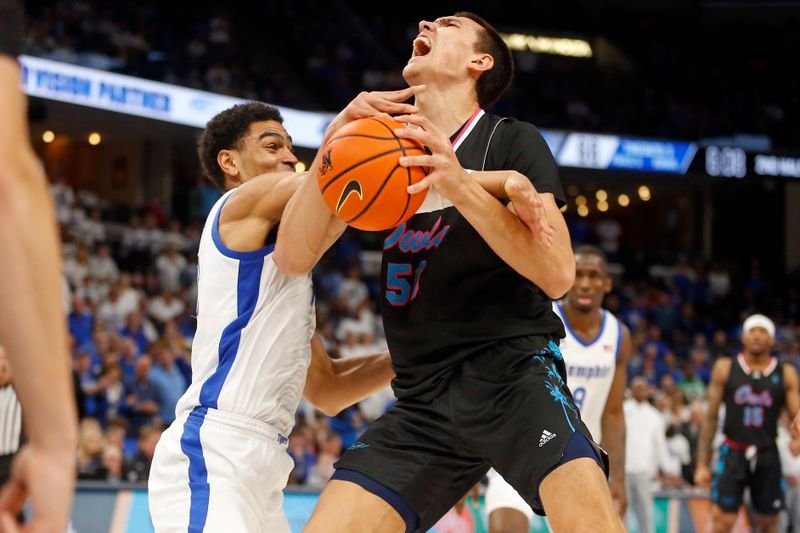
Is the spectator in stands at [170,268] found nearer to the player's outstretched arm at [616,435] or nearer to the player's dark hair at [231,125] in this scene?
the player's outstretched arm at [616,435]

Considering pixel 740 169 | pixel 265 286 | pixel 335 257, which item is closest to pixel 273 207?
pixel 265 286

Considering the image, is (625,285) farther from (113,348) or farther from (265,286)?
(265,286)

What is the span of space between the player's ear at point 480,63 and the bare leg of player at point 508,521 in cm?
328

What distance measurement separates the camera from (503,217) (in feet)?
10.9

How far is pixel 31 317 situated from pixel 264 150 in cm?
268

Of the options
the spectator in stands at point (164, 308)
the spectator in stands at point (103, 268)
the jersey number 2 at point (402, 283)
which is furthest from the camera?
the spectator in stands at point (103, 268)

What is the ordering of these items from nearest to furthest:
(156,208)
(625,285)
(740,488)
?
(740,488) → (156,208) → (625,285)

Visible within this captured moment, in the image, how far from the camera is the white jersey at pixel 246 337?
11.7 ft

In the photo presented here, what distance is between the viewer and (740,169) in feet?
76.4

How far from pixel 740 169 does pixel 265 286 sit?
21.2 m

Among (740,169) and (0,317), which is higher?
(740,169)

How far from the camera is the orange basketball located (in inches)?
125

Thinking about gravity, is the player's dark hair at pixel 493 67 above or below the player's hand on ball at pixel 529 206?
above

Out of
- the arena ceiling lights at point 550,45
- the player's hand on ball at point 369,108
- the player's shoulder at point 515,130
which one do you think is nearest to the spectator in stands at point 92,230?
the player's shoulder at point 515,130
